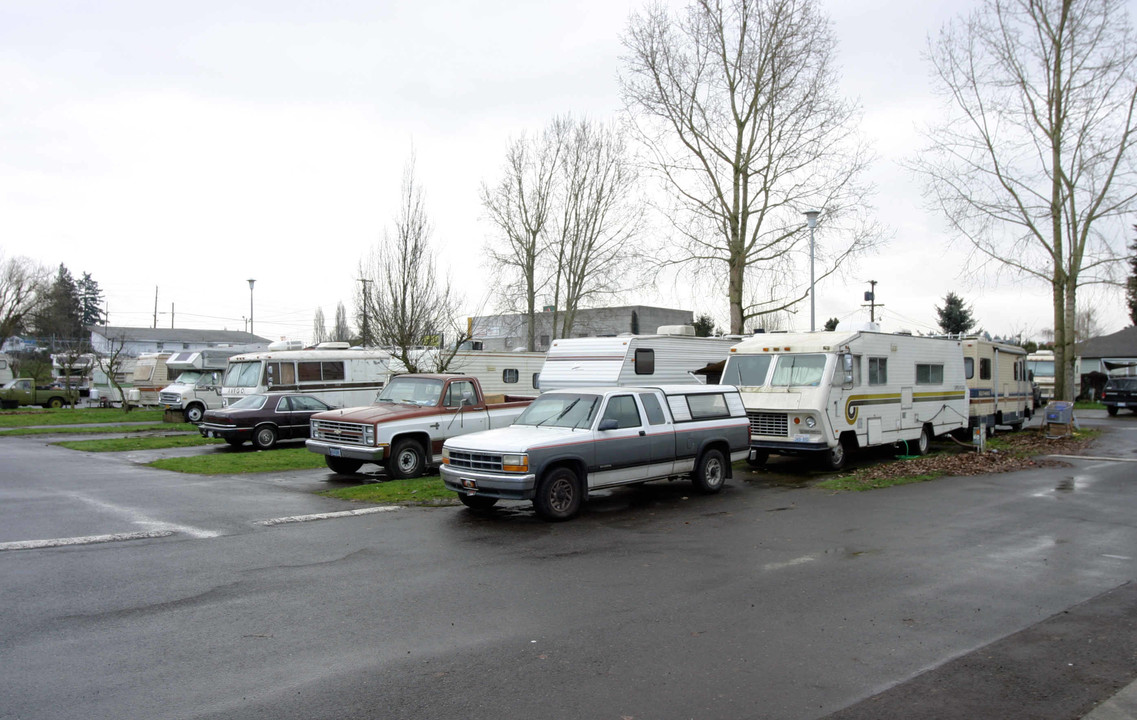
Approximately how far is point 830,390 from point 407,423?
26.5 feet

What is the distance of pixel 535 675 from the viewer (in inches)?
197

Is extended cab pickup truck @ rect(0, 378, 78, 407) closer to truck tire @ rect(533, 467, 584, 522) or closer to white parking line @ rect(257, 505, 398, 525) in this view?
white parking line @ rect(257, 505, 398, 525)

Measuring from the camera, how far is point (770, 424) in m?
15.5

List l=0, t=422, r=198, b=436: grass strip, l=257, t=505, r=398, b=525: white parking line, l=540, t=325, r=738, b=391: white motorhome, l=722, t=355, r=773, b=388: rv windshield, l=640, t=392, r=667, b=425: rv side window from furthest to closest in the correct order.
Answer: l=0, t=422, r=198, b=436: grass strip
l=540, t=325, r=738, b=391: white motorhome
l=722, t=355, r=773, b=388: rv windshield
l=640, t=392, r=667, b=425: rv side window
l=257, t=505, r=398, b=525: white parking line

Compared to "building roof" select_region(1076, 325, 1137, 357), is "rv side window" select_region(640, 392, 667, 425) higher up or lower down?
lower down

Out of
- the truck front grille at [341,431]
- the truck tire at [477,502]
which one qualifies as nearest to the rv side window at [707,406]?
the truck tire at [477,502]

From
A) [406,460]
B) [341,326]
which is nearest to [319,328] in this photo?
[341,326]

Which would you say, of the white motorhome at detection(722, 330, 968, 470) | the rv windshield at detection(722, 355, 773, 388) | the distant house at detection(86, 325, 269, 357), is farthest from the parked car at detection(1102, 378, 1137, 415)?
the distant house at detection(86, 325, 269, 357)

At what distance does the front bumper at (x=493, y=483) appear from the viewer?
992cm

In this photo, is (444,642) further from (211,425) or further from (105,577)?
(211,425)

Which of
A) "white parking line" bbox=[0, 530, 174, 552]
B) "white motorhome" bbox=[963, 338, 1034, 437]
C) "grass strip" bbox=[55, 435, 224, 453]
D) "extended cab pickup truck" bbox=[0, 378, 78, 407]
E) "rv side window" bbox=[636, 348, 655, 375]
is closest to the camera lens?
"white parking line" bbox=[0, 530, 174, 552]

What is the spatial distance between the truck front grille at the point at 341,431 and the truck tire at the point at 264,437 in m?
5.82

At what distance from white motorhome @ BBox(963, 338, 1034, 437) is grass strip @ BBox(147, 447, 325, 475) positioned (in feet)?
53.8

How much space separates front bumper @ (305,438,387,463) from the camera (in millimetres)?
14086
